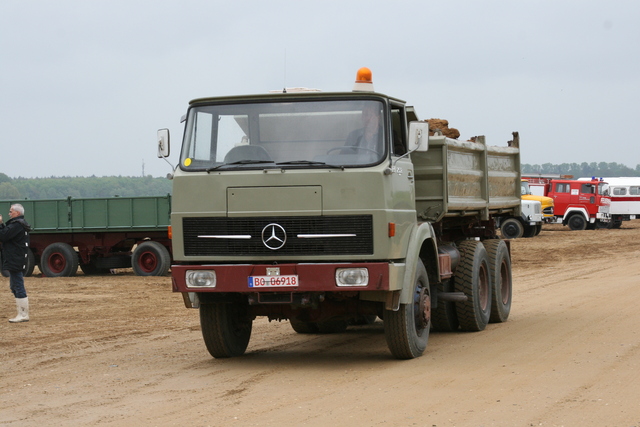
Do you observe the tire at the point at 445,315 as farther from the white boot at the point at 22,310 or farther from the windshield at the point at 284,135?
the white boot at the point at 22,310

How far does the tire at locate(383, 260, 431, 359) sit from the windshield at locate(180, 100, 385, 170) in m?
1.57

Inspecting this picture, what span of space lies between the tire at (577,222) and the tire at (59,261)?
24827mm

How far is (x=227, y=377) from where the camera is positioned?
352 inches

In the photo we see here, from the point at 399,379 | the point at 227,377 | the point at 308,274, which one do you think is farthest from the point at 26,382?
the point at 399,379

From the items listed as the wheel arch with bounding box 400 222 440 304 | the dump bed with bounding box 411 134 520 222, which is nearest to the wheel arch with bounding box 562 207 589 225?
the dump bed with bounding box 411 134 520 222

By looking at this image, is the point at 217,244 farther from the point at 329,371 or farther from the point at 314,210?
the point at 329,371

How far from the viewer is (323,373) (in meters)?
9.11

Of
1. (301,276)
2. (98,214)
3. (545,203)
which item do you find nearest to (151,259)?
(98,214)

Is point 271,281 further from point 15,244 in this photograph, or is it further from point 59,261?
point 59,261

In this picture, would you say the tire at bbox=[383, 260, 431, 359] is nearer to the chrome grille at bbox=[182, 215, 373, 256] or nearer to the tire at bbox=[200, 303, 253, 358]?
the chrome grille at bbox=[182, 215, 373, 256]

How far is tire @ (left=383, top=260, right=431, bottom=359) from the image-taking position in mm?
9539

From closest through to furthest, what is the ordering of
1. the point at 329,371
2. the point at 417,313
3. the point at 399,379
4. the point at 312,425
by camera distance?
the point at 312,425 → the point at 399,379 → the point at 329,371 → the point at 417,313

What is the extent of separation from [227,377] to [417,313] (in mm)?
2211

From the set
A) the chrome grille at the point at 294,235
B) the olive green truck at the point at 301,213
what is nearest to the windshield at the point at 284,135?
the olive green truck at the point at 301,213
